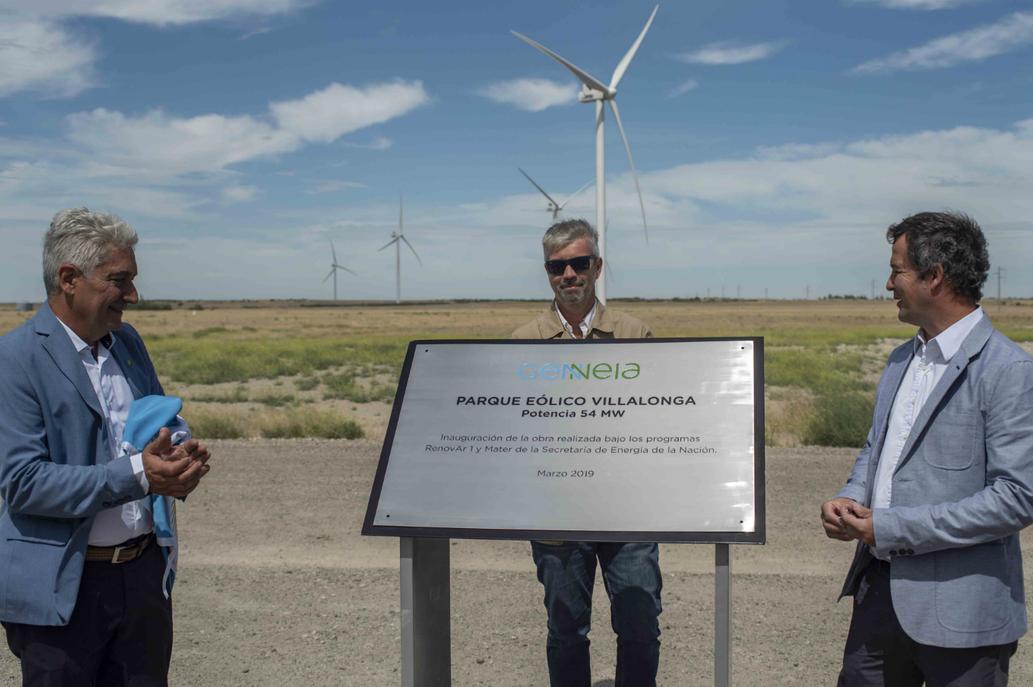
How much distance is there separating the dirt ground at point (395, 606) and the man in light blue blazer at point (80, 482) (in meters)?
2.02

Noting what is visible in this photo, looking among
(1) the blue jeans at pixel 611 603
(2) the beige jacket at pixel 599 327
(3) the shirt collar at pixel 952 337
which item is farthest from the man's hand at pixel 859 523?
(2) the beige jacket at pixel 599 327

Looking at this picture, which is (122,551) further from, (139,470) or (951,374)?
(951,374)

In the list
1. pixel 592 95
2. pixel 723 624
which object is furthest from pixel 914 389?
pixel 592 95

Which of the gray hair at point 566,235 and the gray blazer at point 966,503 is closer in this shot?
the gray blazer at point 966,503

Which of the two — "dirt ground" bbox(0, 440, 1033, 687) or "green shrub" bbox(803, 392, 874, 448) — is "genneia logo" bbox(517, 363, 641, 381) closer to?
"dirt ground" bbox(0, 440, 1033, 687)

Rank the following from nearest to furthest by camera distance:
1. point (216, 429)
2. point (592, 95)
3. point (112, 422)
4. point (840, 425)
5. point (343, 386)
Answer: point (112, 422) → point (840, 425) → point (216, 429) → point (592, 95) → point (343, 386)

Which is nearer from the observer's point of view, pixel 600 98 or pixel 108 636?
pixel 108 636

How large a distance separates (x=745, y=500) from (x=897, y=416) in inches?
23.0

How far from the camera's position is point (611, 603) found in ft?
12.7

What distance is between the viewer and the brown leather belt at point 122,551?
10.2 feet

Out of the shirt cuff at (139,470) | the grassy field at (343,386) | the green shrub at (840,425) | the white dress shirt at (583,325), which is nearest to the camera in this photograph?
the shirt cuff at (139,470)

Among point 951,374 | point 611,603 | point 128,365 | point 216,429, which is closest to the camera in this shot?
point 951,374

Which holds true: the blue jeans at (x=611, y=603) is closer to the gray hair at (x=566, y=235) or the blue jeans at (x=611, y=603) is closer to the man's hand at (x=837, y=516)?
the man's hand at (x=837, y=516)

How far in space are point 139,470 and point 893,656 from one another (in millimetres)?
2530
